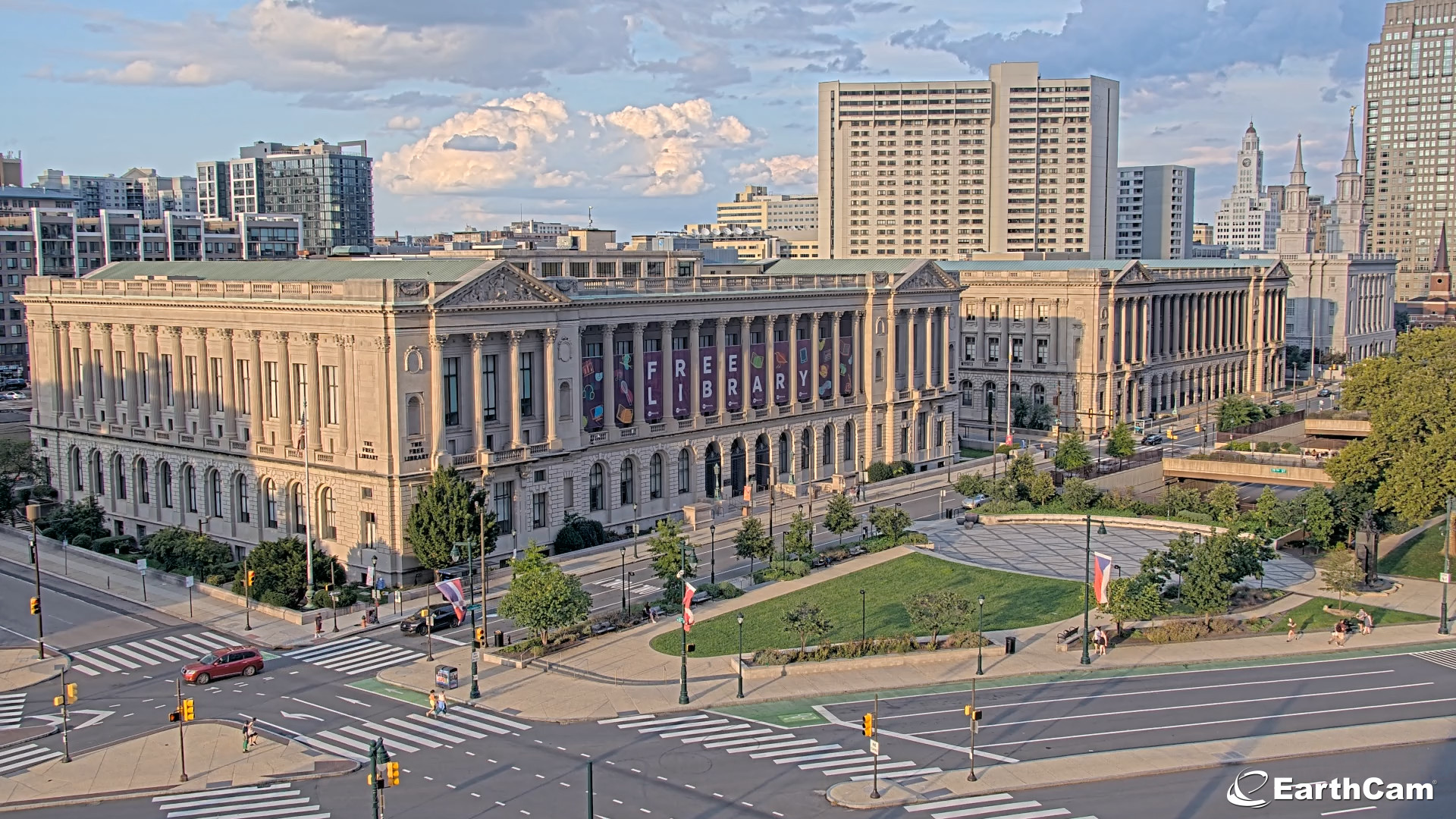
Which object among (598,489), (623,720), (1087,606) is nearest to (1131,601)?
(1087,606)

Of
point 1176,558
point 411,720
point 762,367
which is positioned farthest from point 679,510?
point 411,720

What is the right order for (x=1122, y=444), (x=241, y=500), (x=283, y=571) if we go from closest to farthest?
(x=283, y=571) → (x=241, y=500) → (x=1122, y=444)

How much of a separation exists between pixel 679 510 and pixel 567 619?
36813 millimetres

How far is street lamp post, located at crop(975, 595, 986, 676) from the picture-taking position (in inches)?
2479

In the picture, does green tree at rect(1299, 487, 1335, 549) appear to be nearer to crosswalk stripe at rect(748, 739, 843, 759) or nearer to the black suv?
crosswalk stripe at rect(748, 739, 843, 759)

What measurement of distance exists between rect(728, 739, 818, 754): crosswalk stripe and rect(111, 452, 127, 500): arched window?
65590mm

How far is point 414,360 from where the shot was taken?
82438mm

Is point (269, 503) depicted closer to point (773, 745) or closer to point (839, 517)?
point (839, 517)

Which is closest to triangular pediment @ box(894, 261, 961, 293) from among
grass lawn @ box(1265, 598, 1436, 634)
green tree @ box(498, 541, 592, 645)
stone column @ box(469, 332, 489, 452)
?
stone column @ box(469, 332, 489, 452)

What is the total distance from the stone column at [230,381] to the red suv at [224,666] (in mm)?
30180

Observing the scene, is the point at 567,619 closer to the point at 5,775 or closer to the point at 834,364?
the point at 5,775

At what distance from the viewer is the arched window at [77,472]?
105 metres

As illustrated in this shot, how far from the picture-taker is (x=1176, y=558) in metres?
73.5

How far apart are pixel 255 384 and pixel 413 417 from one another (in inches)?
555
